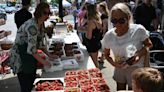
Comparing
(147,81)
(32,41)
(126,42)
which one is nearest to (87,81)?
(126,42)

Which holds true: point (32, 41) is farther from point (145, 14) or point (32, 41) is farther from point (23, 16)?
point (145, 14)

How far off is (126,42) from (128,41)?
24 millimetres

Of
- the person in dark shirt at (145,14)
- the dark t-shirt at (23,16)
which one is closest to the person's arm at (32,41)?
the dark t-shirt at (23,16)

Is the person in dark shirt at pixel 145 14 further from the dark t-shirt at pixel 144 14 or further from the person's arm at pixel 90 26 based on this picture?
the person's arm at pixel 90 26

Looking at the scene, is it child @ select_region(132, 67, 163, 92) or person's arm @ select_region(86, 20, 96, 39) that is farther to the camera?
person's arm @ select_region(86, 20, 96, 39)

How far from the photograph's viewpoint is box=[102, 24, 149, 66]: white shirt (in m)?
3.51

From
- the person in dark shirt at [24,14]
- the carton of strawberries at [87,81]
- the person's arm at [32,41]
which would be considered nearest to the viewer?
the carton of strawberries at [87,81]

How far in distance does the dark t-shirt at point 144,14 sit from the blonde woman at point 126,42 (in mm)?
5113

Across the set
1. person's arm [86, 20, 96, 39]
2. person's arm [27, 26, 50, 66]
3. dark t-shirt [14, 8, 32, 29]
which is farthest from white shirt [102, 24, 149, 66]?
dark t-shirt [14, 8, 32, 29]

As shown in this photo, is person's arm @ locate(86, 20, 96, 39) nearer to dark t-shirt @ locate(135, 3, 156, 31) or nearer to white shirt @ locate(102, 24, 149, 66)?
white shirt @ locate(102, 24, 149, 66)

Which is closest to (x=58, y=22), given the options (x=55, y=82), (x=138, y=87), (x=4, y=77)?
(x=4, y=77)

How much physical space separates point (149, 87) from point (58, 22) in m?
7.81

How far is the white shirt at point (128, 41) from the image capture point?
3512 millimetres

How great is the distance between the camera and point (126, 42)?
352 centimetres
